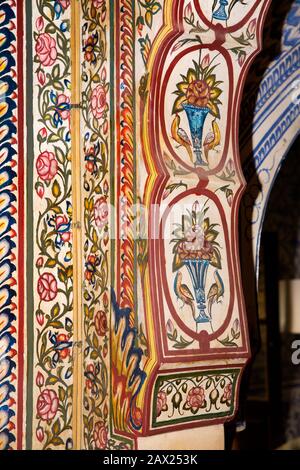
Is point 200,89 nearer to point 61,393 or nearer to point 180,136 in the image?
point 180,136

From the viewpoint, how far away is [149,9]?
7.06 feet

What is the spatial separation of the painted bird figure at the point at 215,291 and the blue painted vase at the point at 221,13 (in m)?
0.74

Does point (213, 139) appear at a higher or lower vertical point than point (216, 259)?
higher

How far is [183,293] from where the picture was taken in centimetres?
211

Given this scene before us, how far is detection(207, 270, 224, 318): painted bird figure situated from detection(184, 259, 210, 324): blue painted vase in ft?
0.06

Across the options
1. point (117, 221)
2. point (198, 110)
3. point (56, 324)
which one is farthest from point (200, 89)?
point (56, 324)

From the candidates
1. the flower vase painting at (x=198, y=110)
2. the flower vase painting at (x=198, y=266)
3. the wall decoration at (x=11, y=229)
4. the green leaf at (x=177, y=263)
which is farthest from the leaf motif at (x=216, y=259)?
the wall decoration at (x=11, y=229)

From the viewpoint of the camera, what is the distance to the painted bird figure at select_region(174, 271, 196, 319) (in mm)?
2102

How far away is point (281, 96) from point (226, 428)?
4.39 feet

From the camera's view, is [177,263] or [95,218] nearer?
[177,263]

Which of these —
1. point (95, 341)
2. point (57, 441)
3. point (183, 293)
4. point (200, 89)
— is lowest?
point (57, 441)

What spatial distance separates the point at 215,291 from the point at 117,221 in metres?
0.36

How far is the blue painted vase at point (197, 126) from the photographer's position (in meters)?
2.17
